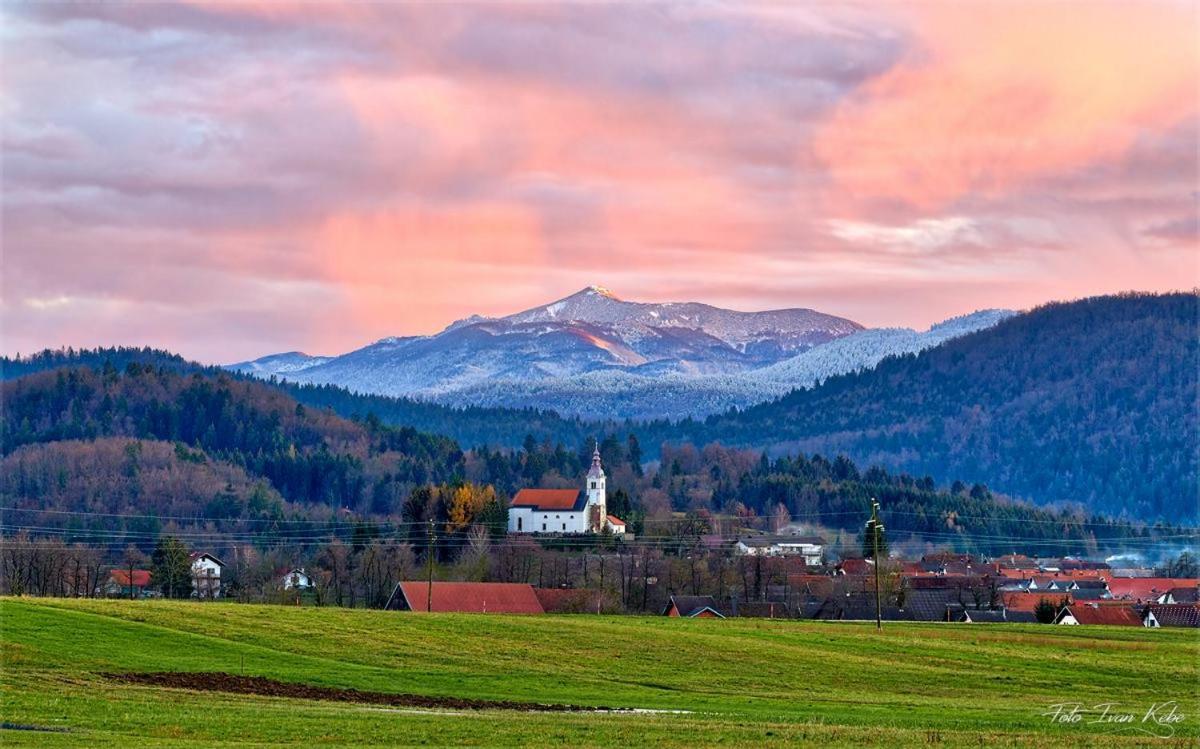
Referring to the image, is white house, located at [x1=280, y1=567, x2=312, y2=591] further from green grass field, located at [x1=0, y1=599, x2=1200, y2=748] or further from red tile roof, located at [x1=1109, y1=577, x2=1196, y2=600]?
red tile roof, located at [x1=1109, y1=577, x2=1196, y2=600]

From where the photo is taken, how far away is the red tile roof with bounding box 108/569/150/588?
15555cm

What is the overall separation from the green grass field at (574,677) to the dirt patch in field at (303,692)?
4.59ft

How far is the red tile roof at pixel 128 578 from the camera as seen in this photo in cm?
15555

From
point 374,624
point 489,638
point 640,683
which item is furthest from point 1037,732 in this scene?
point 374,624

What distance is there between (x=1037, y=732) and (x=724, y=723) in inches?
349

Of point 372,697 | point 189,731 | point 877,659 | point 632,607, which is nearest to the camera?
point 189,731

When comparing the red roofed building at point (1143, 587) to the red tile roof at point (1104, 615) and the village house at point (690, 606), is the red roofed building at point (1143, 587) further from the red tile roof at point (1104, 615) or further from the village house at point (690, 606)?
the village house at point (690, 606)

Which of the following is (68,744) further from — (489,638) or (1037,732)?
(489,638)

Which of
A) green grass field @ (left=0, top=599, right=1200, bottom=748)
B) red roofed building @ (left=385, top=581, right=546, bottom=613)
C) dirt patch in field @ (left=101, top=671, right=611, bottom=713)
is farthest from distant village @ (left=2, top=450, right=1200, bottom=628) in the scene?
dirt patch in field @ (left=101, top=671, right=611, bottom=713)

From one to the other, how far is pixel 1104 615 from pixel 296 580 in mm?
72124

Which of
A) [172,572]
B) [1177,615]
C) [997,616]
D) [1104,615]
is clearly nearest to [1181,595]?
[1177,615]

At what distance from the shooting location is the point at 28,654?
58.0 metres

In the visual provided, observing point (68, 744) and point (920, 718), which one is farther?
point (920, 718)

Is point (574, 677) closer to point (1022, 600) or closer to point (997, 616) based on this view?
point (997, 616)
